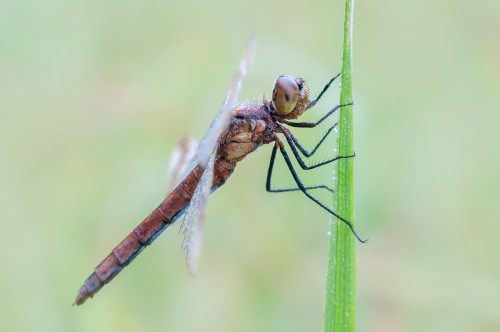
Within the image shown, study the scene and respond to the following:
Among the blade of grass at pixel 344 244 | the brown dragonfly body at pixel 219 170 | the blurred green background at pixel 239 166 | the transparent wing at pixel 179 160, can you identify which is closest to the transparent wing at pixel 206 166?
the brown dragonfly body at pixel 219 170

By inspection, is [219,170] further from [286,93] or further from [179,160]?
[286,93]

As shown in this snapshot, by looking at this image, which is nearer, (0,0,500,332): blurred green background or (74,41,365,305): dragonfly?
(74,41,365,305): dragonfly

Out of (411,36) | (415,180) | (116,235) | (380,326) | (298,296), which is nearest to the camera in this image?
(380,326)

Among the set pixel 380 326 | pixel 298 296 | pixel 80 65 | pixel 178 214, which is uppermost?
pixel 80 65

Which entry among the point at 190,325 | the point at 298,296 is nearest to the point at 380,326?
the point at 298,296

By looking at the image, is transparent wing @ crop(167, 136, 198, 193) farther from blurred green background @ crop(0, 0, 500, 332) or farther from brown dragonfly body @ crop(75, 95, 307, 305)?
blurred green background @ crop(0, 0, 500, 332)

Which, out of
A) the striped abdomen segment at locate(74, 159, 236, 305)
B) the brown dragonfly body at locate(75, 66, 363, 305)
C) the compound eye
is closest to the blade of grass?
the compound eye

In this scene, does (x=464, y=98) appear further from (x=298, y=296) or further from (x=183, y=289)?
Result: (x=183, y=289)

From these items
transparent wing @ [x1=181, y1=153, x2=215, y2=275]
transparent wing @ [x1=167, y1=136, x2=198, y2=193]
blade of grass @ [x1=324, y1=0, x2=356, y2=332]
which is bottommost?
blade of grass @ [x1=324, y1=0, x2=356, y2=332]
